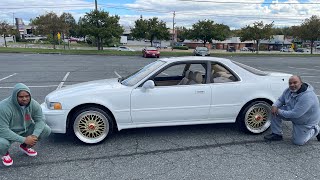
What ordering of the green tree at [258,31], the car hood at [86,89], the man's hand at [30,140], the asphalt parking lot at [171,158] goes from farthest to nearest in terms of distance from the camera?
the green tree at [258,31]
the car hood at [86,89]
the man's hand at [30,140]
the asphalt parking lot at [171,158]

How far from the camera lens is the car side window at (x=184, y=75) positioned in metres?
4.34

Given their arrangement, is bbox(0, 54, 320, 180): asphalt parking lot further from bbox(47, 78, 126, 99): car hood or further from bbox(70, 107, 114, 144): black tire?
bbox(47, 78, 126, 99): car hood

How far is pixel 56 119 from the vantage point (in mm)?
3754

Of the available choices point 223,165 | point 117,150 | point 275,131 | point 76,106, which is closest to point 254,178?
point 223,165

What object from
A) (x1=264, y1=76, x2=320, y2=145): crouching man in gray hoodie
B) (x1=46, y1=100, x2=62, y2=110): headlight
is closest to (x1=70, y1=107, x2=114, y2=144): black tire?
(x1=46, y1=100, x2=62, y2=110): headlight

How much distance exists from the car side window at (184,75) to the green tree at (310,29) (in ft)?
140

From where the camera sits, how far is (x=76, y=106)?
3.81 meters

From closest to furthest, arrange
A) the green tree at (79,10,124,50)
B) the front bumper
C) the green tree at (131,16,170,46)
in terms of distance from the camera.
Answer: the front bumper, the green tree at (79,10,124,50), the green tree at (131,16,170,46)

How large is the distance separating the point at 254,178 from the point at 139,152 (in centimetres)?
160

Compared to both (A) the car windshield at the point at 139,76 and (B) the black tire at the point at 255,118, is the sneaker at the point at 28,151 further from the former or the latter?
(B) the black tire at the point at 255,118

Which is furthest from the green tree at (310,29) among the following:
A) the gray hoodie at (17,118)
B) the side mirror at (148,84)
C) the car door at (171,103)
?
the gray hoodie at (17,118)

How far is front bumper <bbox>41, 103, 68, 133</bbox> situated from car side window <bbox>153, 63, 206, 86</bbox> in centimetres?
155

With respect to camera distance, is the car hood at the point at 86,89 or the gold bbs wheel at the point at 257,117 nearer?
the car hood at the point at 86,89

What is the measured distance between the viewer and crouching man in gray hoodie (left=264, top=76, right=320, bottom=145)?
3762mm
